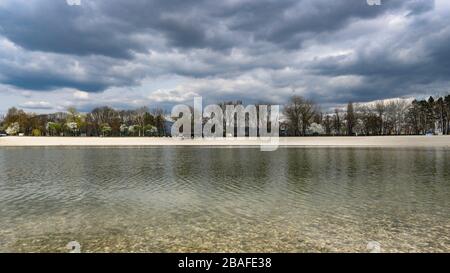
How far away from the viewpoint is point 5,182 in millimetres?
15922

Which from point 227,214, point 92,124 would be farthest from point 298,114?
point 227,214

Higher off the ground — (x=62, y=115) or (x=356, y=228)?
(x=62, y=115)

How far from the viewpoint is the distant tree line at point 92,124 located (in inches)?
4227

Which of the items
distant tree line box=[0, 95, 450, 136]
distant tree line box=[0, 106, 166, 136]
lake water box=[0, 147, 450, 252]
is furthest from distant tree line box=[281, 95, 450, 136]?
lake water box=[0, 147, 450, 252]

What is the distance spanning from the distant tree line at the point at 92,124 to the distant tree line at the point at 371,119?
50.4 metres

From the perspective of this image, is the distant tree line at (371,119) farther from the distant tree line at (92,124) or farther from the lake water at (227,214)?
the lake water at (227,214)

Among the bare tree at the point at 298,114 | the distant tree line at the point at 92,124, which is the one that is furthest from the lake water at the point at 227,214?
the distant tree line at the point at 92,124

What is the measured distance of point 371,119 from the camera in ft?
317

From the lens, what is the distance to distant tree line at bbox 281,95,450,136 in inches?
3659

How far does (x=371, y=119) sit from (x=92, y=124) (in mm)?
97896
